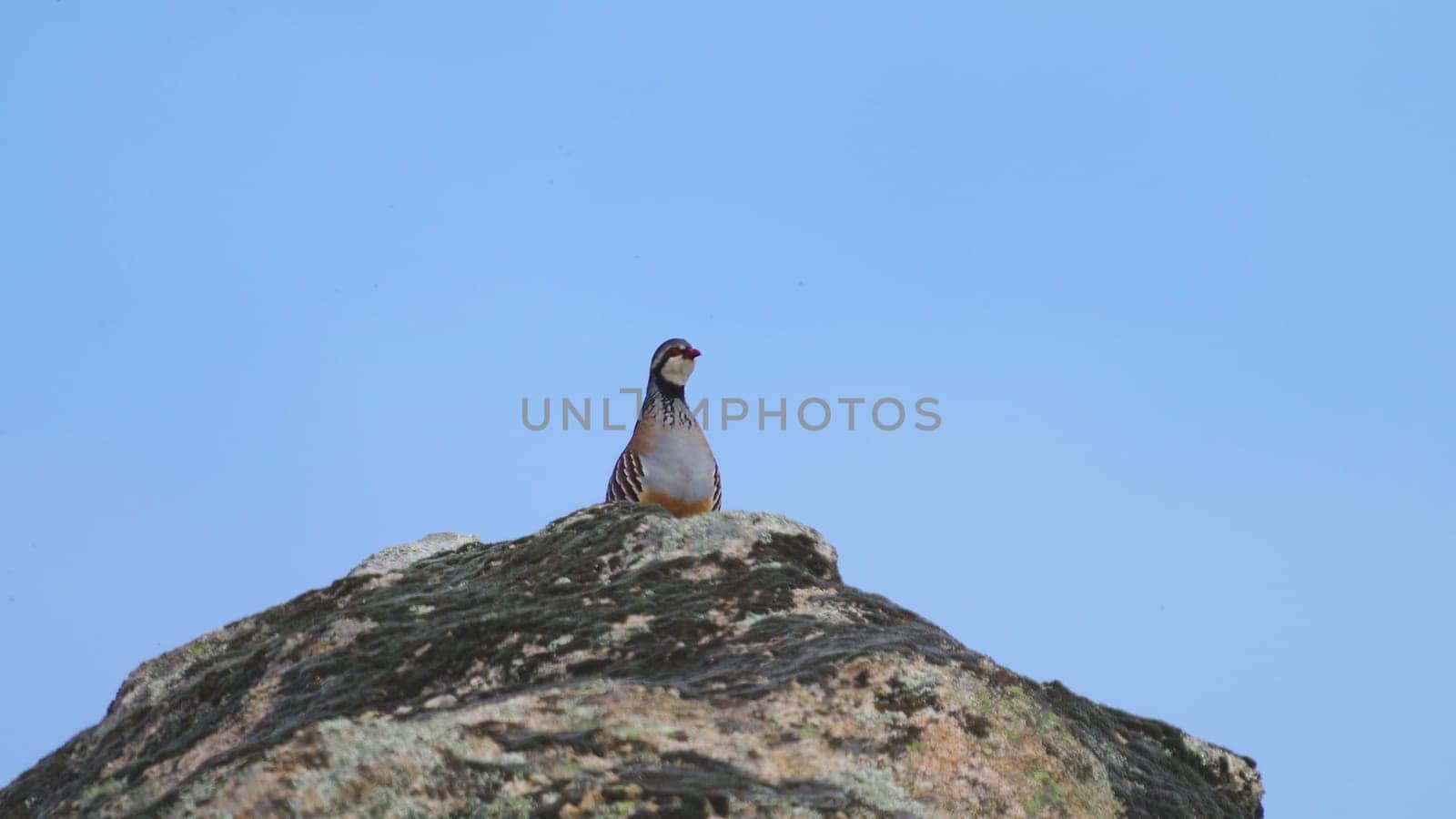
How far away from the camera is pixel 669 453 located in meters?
12.3

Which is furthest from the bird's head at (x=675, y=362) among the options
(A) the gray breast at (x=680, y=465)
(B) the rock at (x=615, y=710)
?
(B) the rock at (x=615, y=710)

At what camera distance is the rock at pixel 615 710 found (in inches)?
142

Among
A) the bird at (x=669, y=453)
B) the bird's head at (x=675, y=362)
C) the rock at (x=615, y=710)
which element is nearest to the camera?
the rock at (x=615, y=710)

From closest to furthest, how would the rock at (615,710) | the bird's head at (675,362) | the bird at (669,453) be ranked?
1. the rock at (615,710)
2. the bird at (669,453)
3. the bird's head at (675,362)

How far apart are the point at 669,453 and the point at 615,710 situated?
27.2 ft

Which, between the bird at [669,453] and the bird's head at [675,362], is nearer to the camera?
the bird at [669,453]

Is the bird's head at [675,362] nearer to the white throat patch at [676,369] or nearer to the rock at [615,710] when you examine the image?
the white throat patch at [676,369]

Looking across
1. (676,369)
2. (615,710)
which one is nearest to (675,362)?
(676,369)

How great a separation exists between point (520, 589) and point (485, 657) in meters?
0.64

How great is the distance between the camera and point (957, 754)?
418 cm

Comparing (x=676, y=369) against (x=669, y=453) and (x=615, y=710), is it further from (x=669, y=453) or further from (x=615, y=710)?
(x=615, y=710)

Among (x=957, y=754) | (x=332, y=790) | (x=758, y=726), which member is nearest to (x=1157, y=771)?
(x=957, y=754)

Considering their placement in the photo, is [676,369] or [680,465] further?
[676,369]

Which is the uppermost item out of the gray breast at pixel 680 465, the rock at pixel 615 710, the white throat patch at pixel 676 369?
the white throat patch at pixel 676 369
